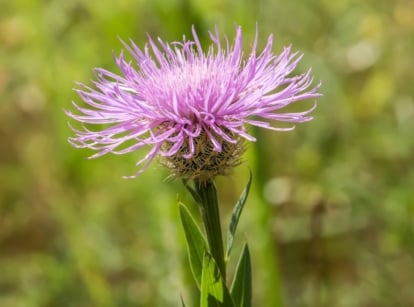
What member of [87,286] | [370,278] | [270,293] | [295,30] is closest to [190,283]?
[270,293]

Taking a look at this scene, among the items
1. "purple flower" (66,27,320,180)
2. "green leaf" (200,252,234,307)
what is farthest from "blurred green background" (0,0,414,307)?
"green leaf" (200,252,234,307)

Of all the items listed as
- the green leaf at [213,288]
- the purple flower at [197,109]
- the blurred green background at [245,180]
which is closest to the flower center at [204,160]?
the purple flower at [197,109]

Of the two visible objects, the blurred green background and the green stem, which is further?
the blurred green background

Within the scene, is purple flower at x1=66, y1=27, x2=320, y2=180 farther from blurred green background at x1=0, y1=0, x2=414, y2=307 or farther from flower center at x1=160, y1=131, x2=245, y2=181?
blurred green background at x1=0, y1=0, x2=414, y2=307

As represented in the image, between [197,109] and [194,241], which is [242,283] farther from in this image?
[197,109]

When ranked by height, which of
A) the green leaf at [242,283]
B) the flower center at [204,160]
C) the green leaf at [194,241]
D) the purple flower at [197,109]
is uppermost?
the purple flower at [197,109]

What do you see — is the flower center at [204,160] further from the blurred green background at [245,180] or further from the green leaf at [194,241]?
the blurred green background at [245,180]
